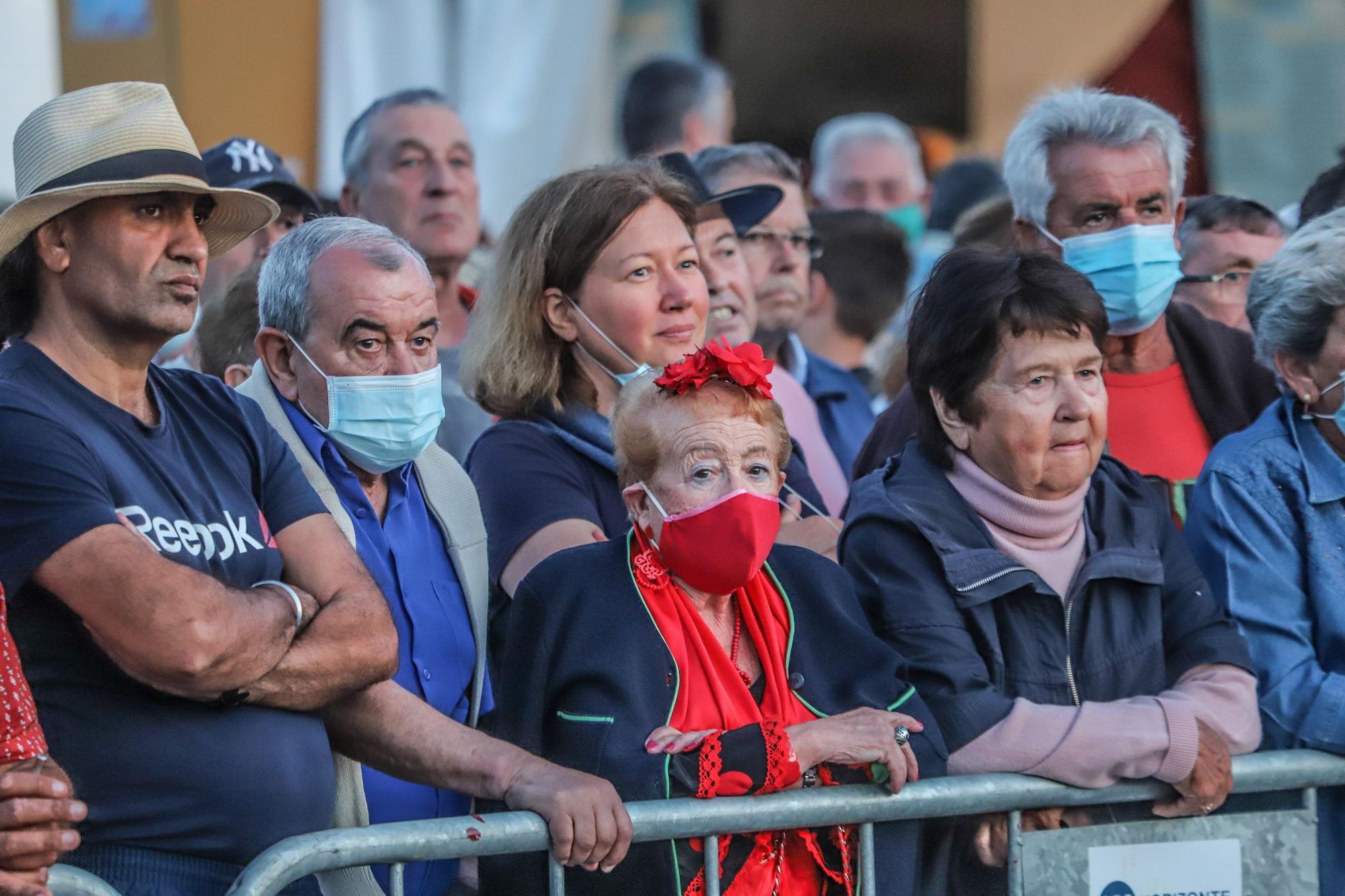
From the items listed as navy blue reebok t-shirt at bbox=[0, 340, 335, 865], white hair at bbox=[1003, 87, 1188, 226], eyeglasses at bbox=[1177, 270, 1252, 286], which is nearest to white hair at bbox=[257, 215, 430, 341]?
navy blue reebok t-shirt at bbox=[0, 340, 335, 865]

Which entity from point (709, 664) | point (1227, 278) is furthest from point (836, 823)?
point (1227, 278)

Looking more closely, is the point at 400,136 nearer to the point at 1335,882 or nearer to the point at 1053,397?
the point at 1053,397

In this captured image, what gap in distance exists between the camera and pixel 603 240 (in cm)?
403

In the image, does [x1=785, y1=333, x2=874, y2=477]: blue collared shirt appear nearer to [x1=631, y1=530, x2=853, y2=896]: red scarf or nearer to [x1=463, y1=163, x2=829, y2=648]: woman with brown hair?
[x1=463, y1=163, x2=829, y2=648]: woman with brown hair

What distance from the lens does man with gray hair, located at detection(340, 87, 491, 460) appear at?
17.9 feet

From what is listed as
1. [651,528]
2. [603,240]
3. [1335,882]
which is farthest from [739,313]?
[1335,882]

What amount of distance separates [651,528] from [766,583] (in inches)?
10.4

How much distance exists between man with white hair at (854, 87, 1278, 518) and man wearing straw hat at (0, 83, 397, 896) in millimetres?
1642

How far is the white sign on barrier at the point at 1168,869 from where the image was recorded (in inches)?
127

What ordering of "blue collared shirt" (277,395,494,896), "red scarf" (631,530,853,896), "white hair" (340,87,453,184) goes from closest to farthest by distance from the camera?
1. "red scarf" (631,530,853,896)
2. "blue collared shirt" (277,395,494,896)
3. "white hair" (340,87,453,184)

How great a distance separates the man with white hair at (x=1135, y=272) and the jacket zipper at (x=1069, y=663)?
846 mm

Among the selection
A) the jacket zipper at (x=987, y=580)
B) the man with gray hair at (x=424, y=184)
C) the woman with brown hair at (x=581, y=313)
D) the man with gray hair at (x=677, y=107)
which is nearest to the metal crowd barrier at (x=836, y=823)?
the jacket zipper at (x=987, y=580)

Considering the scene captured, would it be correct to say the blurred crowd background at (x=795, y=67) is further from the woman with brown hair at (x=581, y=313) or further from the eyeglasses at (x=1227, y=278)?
the woman with brown hair at (x=581, y=313)

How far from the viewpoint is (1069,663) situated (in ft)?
11.0
